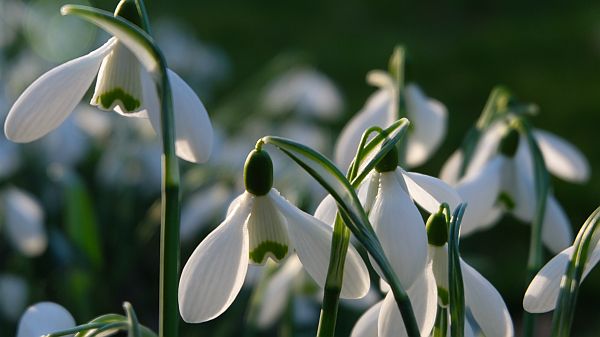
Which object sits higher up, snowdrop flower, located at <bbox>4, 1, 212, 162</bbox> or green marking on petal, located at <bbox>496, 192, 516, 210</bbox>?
snowdrop flower, located at <bbox>4, 1, 212, 162</bbox>

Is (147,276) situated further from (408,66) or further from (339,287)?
(339,287)

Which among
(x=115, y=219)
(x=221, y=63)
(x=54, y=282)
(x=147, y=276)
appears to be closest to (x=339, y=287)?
(x=54, y=282)

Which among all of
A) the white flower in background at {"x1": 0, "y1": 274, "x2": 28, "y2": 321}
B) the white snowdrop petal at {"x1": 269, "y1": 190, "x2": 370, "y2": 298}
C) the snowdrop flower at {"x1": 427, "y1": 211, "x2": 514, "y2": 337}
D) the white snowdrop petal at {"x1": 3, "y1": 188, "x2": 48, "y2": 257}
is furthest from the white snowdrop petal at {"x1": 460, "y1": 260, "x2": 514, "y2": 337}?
the white flower in background at {"x1": 0, "y1": 274, "x2": 28, "y2": 321}

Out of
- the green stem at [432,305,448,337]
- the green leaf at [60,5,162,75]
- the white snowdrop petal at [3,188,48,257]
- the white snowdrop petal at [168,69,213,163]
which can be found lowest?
the white snowdrop petal at [3,188,48,257]

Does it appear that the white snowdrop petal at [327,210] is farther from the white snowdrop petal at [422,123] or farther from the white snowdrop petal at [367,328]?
the white snowdrop petal at [422,123]

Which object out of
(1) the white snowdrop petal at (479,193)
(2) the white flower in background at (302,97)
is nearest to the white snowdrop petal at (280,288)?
(1) the white snowdrop petal at (479,193)

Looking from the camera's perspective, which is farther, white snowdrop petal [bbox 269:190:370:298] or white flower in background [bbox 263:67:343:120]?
white flower in background [bbox 263:67:343:120]

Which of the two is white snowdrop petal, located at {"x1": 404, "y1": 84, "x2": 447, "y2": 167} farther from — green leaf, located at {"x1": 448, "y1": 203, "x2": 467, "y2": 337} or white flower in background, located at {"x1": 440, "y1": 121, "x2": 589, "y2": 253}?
green leaf, located at {"x1": 448, "y1": 203, "x2": 467, "y2": 337}

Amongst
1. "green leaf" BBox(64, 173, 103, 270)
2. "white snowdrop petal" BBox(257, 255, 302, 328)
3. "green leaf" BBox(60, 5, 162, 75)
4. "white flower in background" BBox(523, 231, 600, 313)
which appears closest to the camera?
"green leaf" BBox(60, 5, 162, 75)
